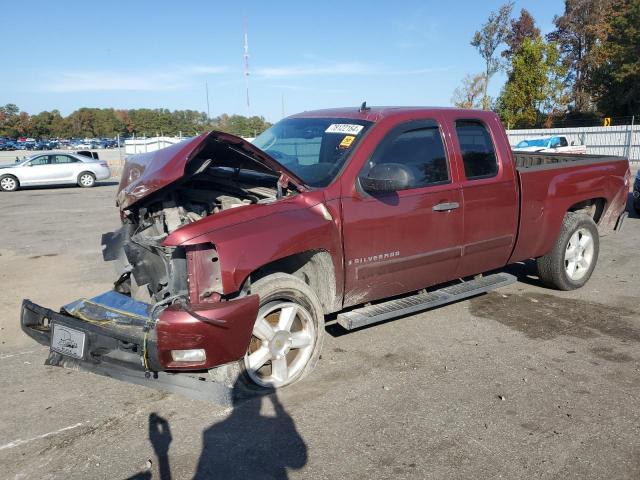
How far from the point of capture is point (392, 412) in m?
3.52

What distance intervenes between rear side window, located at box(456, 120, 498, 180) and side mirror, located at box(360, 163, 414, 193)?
1.10 metres

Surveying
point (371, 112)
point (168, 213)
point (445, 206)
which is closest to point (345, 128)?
point (371, 112)

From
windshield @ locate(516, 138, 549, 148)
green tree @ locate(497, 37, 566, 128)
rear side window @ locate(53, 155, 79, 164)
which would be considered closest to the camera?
rear side window @ locate(53, 155, 79, 164)

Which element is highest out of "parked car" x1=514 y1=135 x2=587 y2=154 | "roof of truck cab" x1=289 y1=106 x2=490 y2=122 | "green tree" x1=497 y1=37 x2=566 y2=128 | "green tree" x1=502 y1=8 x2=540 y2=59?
"green tree" x1=502 y1=8 x2=540 y2=59

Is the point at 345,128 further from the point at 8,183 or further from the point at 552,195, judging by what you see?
the point at 8,183

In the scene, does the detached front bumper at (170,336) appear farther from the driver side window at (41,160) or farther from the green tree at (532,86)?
the green tree at (532,86)

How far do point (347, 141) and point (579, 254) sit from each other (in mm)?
3402

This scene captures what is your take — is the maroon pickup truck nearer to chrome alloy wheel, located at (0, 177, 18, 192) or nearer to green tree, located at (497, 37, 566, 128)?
chrome alloy wheel, located at (0, 177, 18, 192)

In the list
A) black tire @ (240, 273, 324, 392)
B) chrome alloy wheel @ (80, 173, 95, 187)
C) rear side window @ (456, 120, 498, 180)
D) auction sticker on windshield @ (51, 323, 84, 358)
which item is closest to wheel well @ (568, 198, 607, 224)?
rear side window @ (456, 120, 498, 180)

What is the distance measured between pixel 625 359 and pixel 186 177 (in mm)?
3680

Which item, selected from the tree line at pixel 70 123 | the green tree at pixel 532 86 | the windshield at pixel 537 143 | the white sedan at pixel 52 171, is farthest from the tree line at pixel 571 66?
the tree line at pixel 70 123

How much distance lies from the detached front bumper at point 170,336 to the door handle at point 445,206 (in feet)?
6.36

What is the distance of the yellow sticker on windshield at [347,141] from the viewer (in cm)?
433

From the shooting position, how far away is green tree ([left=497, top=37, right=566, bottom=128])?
36000 millimetres
